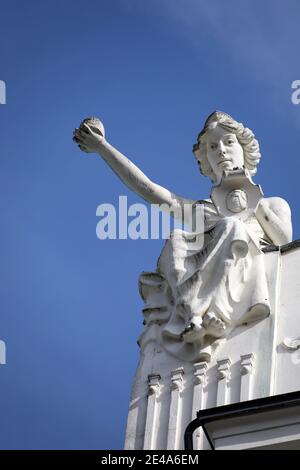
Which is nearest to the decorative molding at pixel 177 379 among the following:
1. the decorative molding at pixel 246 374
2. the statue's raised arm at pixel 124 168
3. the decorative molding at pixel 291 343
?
the decorative molding at pixel 246 374

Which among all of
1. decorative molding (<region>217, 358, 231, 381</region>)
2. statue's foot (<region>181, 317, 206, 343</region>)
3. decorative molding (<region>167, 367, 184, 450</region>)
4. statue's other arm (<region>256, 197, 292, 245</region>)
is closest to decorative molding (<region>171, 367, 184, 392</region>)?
decorative molding (<region>167, 367, 184, 450</region>)

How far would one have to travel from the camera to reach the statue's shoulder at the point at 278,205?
72.9ft

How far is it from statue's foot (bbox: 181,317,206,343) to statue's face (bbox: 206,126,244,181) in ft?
8.89

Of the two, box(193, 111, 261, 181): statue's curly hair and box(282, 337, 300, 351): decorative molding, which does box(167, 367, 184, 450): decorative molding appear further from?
box(193, 111, 261, 181): statue's curly hair

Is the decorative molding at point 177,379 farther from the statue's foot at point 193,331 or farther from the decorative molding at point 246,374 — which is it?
the decorative molding at point 246,374

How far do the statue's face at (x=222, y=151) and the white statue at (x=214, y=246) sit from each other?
1cm

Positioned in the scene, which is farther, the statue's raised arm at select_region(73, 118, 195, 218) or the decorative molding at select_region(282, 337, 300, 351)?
the statue's raised arm at select_region(73, 118, 195, 218)

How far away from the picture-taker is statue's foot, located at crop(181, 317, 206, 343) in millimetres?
20406

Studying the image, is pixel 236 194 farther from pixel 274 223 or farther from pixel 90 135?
pixel 90 135

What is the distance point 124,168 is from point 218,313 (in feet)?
10.6
